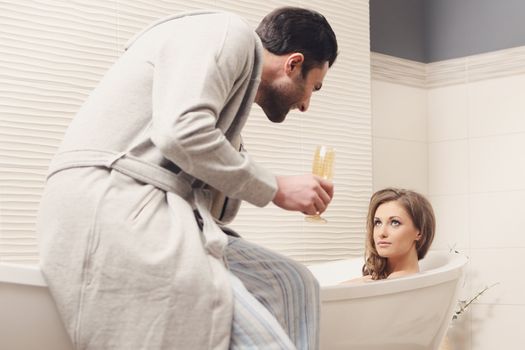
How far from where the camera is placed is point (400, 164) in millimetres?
4641

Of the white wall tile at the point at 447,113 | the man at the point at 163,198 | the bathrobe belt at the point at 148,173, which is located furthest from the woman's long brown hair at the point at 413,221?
the bathrobe belt at the point at 148,173

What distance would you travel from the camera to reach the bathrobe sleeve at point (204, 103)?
162cm

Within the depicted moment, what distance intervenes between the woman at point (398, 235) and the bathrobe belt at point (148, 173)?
1.63m

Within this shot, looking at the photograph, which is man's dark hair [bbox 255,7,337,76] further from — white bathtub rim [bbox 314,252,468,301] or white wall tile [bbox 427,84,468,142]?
white wall tile [bbox 427,84,468,142]

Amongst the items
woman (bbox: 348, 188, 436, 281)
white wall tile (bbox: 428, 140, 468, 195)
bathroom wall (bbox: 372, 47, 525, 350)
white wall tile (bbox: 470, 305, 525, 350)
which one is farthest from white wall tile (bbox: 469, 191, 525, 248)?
woman (bbox: 348, 188, 436, 281)

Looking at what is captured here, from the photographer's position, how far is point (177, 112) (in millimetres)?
1620

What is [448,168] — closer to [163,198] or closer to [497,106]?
[497,106]

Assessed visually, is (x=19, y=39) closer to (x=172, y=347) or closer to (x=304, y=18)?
(x=304, y=18)

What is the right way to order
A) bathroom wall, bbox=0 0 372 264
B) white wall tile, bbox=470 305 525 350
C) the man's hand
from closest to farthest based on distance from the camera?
the man's hand → bathroom wall, bbox=0 0 372 264 → white wall tile, bbox=470 305 525 350

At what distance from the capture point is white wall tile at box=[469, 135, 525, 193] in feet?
14.2

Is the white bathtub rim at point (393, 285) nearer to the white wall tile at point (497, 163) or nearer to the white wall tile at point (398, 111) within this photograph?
the white wall tile at point (497, 163)

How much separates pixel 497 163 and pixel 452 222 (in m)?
0.40

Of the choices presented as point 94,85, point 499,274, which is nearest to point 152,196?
point 94,85

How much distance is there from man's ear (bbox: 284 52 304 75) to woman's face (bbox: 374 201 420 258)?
138 cm
